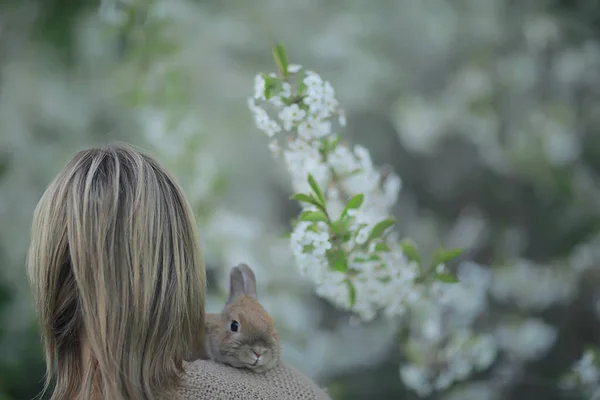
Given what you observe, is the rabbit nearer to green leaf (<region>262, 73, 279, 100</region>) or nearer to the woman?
the woman

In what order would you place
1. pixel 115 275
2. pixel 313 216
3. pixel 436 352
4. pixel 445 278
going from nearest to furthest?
pixel 115 275
pixel 313 216
pixel 445 278
pixel 436 352

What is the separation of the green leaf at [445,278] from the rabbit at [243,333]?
42 cm

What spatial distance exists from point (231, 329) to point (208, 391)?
0.17m

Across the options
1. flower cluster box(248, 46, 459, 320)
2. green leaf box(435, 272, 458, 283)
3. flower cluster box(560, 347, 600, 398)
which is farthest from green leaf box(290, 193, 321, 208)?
flower cluster box(560, 347, 600, 398)

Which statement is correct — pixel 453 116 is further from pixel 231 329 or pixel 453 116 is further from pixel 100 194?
pixel 100 194

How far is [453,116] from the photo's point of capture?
3203 mm

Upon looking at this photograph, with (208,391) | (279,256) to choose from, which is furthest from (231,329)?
(279,256)

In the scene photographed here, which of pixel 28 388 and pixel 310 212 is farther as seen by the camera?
pixel 28 388

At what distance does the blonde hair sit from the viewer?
954mm

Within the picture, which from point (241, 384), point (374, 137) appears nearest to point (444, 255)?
point (241, 384)

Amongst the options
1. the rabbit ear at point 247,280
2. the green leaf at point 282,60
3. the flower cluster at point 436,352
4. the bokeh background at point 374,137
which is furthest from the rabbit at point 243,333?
the bokeh background at point 374,137

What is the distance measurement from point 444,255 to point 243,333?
50 centimetres

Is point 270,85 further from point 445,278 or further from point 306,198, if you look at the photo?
point 445,278

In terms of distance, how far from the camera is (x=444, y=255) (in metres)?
1.47
